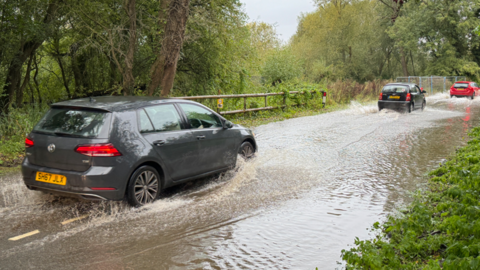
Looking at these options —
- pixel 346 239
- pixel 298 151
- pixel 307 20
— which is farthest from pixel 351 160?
pixel 307 20

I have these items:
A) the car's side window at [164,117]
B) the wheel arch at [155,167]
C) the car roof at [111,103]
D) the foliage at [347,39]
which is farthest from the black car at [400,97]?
the foliage at [347,39]

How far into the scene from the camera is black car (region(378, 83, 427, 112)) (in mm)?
21578

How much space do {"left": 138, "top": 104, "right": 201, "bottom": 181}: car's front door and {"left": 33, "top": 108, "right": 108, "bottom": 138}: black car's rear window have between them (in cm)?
63

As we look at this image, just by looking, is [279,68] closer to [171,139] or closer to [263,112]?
[263,112]

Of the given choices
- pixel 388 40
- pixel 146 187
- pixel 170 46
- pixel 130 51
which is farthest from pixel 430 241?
pixel 388 40

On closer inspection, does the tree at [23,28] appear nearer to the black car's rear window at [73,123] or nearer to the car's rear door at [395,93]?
the black car's rear window at [73,123]

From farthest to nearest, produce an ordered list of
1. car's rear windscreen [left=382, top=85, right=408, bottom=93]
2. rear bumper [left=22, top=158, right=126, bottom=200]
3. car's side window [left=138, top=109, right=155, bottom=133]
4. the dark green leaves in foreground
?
car's rear windscreen [left=382, top=85, right=408, bottom=93]
car's side window [left=138, top=109, right=155, bottom=133]
rear bumper [left=22, top=158, right=126, bottom=200]
the dark green leaves in foreground

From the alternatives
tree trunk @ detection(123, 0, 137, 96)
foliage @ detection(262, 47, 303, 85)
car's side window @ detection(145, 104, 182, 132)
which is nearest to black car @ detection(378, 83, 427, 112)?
foliage @ detection(262, 47, 303, 85)

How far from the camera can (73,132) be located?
221 inches

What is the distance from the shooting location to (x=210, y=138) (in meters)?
7.20

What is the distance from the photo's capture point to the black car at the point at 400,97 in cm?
2158

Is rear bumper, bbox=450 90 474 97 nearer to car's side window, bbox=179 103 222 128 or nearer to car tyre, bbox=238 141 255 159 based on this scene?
car tyre, bbox=238 141 255 159

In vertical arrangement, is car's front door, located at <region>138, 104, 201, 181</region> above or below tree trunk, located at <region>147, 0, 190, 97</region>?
below

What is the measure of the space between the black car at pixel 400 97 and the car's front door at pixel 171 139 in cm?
1745
